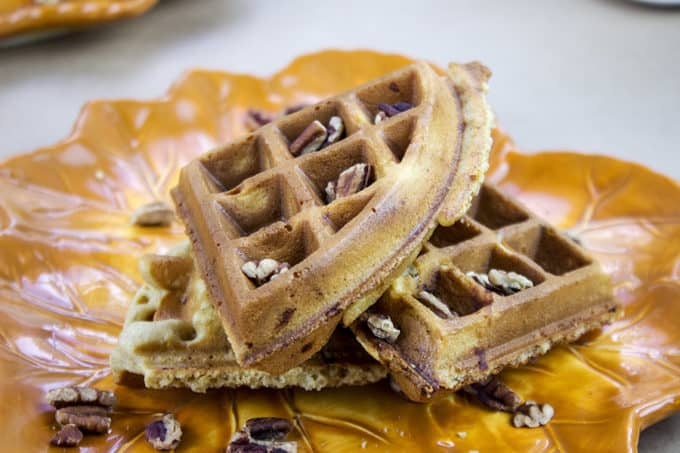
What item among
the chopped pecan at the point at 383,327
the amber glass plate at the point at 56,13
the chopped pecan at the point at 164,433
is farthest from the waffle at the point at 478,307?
the amber glass plate at the point at 56,13

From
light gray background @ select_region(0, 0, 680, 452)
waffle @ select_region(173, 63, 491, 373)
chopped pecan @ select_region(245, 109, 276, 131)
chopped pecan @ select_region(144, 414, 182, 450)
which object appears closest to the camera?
waffle @ select_region(173, 63, 491, 373)

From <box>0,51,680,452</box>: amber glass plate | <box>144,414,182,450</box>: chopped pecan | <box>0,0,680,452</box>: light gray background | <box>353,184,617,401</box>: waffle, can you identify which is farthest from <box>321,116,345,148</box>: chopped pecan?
<box>0,0,680,452</box>: light gray background

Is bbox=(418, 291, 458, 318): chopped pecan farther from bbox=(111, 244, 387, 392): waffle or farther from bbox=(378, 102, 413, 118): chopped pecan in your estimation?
bbox=(378, 102, 413, 118): chopped pecan

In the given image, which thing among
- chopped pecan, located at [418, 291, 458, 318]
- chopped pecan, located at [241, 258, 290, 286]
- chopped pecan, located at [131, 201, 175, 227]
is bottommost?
chopped pecan, located at [418, 291, 458, 318]

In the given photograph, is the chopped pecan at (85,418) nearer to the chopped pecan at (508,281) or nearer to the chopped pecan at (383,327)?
the chopped pecan at (383,327)

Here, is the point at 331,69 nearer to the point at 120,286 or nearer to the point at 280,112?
the point at 280,112

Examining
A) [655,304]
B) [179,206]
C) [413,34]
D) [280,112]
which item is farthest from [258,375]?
[413,34]
